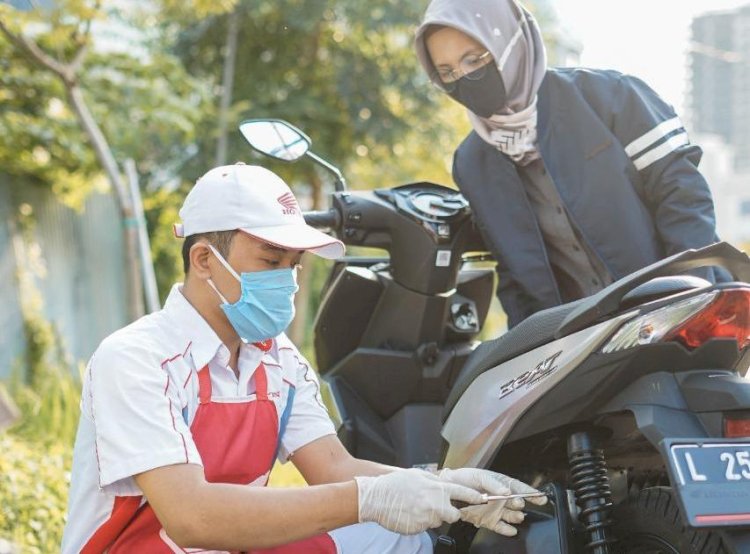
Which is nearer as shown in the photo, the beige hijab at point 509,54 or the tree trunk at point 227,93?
the beige hijab at point 509,54

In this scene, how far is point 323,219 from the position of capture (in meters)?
3.25

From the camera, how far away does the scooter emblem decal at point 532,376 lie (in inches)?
83.8

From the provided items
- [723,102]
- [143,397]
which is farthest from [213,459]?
[723,102]

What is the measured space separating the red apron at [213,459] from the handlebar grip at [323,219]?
2.73 feet

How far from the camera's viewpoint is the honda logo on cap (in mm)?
2465

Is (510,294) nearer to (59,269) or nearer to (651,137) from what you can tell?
(651,137)

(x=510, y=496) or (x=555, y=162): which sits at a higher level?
(x=555, y=162)

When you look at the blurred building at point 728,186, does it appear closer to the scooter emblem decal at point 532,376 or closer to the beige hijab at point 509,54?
the beige hijab at point 509,54

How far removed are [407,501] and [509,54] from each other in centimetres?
146

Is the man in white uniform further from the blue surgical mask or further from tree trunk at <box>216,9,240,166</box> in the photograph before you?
tree trunk at <box>216,9,240,166</box>

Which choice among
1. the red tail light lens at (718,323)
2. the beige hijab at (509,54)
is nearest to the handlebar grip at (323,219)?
the beige hijab at (509,54)

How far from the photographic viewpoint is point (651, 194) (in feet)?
9.77

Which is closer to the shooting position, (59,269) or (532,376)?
(532,376)

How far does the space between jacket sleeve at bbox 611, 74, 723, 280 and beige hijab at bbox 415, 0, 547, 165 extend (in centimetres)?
25
